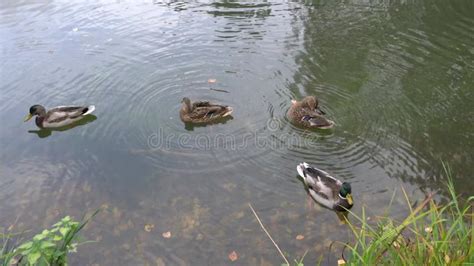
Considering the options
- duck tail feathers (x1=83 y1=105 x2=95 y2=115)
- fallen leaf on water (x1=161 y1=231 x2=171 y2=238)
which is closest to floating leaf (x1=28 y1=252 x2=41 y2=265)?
fallen leaf on water (x1=161 y1=231 x2=171 y2=238)

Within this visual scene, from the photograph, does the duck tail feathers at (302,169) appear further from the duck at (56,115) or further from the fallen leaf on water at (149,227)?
the duck at (56,115)

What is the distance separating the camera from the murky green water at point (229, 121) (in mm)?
6758

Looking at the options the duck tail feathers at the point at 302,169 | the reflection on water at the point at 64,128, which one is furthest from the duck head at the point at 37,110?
the duck tail feathers at the point at 302,169

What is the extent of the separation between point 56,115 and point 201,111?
9.58ft

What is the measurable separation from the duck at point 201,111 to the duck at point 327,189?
7.65 feet

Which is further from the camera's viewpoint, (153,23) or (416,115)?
(153,23)

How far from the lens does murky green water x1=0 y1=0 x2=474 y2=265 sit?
676 centimetres

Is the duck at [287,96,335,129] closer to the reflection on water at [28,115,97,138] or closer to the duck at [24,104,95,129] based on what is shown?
the reflection on water at [28,115,97,138]

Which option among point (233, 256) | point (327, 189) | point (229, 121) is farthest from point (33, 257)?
point (229, 121)

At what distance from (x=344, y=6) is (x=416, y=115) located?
5.82 m

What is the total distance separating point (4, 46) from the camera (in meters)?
12.0

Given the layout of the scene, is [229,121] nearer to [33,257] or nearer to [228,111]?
[228,111]

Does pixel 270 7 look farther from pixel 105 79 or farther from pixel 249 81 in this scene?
pixel 105 79

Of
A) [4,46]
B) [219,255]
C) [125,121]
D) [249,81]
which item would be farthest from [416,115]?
[4,46]
